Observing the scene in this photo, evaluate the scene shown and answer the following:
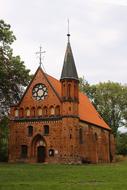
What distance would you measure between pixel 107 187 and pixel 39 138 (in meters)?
30.4

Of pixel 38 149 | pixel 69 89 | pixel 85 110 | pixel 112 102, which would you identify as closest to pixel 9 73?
pixel 69 89

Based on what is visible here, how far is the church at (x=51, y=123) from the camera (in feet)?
153

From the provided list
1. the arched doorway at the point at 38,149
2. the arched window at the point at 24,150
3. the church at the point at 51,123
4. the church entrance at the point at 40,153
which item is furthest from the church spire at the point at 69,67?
the arched window at the point at 24,150

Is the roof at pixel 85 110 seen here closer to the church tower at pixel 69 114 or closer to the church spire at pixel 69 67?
the church tower at pixel 69 114

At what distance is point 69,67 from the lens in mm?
48188

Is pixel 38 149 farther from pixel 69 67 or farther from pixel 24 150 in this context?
pixel 69 67

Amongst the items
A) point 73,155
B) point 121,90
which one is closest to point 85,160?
A: point 73,155

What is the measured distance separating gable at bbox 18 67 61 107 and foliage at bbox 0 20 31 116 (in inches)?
85.0

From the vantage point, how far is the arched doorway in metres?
48.6

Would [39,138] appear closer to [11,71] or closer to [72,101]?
[72,101]

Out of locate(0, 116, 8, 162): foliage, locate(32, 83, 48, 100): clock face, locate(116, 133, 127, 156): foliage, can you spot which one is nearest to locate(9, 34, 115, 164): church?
locate(32, 83, 48, 100): clock face

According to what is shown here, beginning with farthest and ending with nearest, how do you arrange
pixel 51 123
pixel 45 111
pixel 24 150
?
pixel 24 150 → pixel 45 111 → pixel 51 123

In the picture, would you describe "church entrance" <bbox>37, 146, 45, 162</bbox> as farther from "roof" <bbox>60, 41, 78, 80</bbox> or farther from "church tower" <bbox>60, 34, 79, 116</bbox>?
"roof" <bbox>60, 41, 78, 80</bbox>

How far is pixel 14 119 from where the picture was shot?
50219 mm
